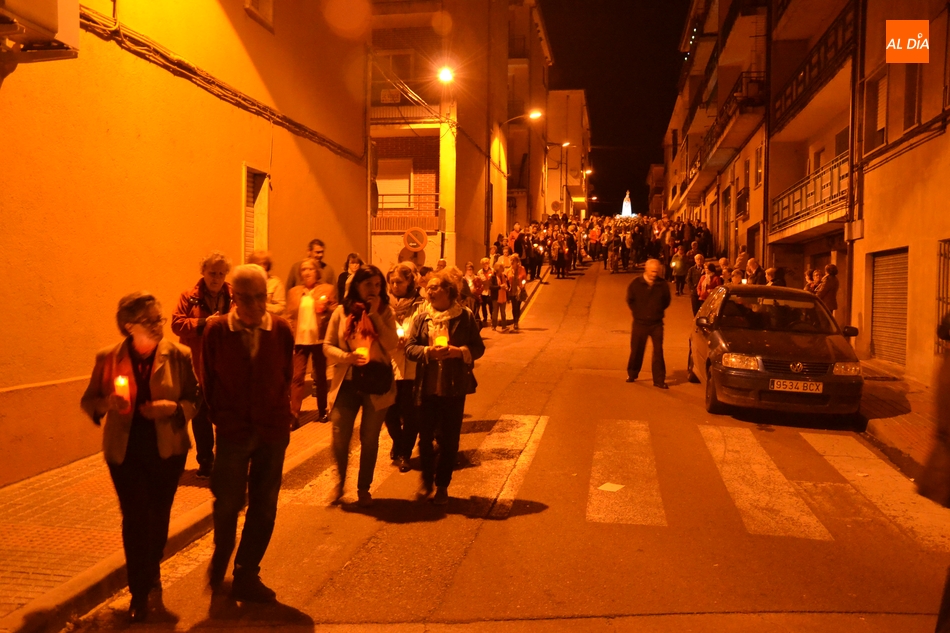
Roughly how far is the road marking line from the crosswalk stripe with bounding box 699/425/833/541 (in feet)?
5.83

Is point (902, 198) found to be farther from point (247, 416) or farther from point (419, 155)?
point (419, 155)

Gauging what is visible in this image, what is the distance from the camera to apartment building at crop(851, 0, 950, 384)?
12.5 meters

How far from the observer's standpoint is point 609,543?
18.0 ft

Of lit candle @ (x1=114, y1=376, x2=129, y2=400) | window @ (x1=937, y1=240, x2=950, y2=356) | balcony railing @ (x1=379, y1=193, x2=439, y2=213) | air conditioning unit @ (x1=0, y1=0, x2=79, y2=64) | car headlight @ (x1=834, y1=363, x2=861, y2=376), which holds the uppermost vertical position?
balcony railing @ (x1=379, y1=193, x2=439, y2=213)

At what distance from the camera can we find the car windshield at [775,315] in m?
10.8

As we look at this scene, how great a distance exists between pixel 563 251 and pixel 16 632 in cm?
2903

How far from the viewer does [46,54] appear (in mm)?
6625

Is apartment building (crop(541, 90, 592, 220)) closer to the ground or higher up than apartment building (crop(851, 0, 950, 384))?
higher up

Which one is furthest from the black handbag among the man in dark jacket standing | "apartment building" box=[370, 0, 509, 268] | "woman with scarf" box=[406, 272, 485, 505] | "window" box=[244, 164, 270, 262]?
"apartment building" box=[370, 0, 509, 268]

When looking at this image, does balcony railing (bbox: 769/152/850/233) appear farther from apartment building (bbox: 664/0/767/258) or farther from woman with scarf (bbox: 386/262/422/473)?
woman with scarf (bbox: 386/262/422/473)

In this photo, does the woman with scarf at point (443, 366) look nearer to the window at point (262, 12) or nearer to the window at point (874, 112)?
the window at point (262, 12)

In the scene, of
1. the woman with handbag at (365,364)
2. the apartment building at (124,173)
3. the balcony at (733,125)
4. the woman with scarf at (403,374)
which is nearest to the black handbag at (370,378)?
the woman with handbag at (365,364)

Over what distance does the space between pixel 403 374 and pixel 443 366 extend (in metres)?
1.04

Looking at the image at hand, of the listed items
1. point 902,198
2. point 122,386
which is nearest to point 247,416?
point 122,386
